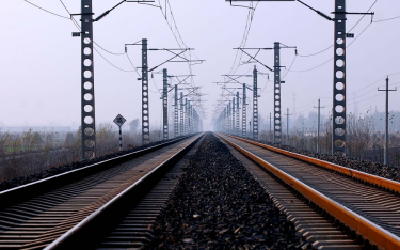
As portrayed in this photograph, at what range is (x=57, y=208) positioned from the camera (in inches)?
305

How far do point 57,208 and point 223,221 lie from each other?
3028mm

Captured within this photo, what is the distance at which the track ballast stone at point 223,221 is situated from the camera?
18.0 ft

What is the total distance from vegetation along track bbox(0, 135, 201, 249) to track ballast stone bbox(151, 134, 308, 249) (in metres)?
0.88

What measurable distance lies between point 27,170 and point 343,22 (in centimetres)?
1714

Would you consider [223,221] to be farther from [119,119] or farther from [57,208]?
[119,119]

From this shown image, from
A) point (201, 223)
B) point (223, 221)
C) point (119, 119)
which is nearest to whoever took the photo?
point (201, 223)

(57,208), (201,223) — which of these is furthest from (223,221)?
(57,208)

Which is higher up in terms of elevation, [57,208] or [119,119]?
[119,119]

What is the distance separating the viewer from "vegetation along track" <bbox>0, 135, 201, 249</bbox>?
5.37m

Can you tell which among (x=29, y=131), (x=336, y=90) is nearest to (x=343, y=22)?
(x=336, y=90)

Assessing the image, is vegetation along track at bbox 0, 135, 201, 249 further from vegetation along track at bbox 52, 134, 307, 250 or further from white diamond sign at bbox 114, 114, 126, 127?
white diamond sign at bbox 114, 114, 126, 127

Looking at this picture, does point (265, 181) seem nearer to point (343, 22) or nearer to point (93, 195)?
point (93, 195)

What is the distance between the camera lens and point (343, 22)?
20859 millimetres

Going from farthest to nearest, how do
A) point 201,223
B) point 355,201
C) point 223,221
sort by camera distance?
1. point 355,201
2. point 223,221
3. point 201,223
